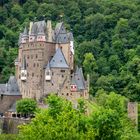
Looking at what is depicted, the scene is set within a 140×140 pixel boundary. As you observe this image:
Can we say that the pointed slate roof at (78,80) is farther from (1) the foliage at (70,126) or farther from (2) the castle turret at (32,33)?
(1) the foliage at (70,126)

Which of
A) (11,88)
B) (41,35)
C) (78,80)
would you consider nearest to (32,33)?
(41,35)

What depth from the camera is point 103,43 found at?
112 m

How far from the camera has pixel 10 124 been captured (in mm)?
72062

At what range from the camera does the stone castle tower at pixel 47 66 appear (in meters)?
75.3

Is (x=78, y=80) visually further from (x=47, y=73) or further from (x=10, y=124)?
(x=10, y=124)

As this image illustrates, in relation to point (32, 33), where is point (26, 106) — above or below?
below

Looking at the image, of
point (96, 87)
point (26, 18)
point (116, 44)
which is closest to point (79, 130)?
point (96, 87)

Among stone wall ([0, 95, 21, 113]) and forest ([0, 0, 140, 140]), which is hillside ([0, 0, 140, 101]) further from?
stone wall ([0, 95, 21, 113])

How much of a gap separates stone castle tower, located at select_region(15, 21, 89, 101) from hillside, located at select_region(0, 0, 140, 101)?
1468 centimetres

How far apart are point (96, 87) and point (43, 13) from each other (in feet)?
109

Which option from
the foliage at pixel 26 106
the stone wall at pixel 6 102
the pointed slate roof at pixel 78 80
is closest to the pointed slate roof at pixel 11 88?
the stone wall at pixel 6 102

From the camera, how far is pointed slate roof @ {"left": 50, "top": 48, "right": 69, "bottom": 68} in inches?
2980

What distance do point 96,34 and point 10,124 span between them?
47713 millimetres

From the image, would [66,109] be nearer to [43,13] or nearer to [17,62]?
[17,62]
